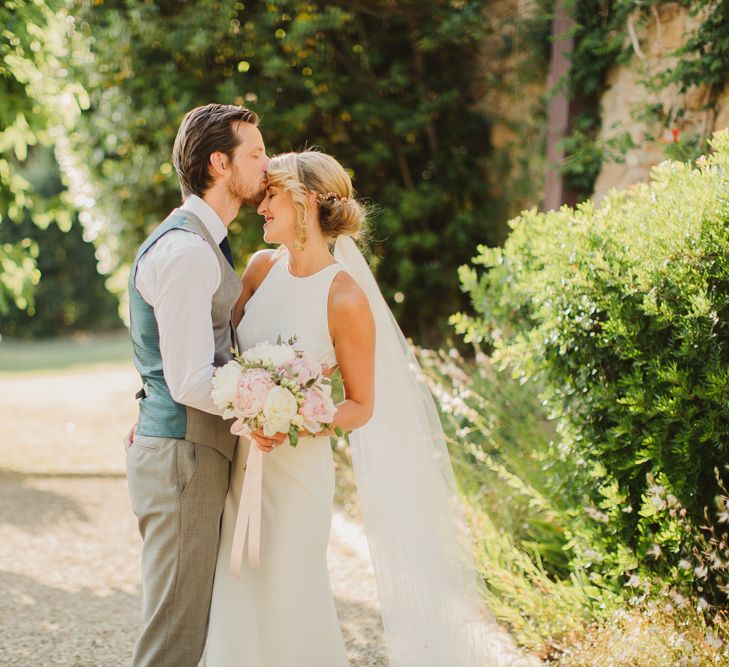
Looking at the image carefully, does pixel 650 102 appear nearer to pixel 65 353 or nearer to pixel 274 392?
pixel 274 392

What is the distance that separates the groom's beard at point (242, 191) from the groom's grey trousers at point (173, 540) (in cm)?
87

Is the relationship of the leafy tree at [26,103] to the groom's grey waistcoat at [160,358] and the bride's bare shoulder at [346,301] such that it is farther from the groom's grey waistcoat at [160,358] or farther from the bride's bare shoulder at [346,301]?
the bride's bare shoulder at [346,301]

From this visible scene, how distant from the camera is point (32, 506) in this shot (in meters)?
6.52

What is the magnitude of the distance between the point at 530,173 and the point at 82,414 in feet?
22.6

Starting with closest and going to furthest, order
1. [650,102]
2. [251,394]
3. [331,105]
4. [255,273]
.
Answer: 1. [251,394]
2. [255,273]
3. [650,102]
4. [331,105]

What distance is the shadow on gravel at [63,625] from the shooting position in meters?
3.86

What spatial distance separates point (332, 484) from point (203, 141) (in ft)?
4.14

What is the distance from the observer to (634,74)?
232 inches

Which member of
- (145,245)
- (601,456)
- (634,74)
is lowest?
(601,456)

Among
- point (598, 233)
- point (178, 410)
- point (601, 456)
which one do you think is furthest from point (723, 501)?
point (178, 410)

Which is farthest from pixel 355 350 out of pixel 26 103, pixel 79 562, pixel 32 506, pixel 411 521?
pixel 32 506

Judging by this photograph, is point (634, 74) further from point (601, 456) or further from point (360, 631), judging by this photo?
point (360, 631)

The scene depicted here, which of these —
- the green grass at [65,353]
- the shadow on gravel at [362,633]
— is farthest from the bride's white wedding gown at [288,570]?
the green grass at [65,353]

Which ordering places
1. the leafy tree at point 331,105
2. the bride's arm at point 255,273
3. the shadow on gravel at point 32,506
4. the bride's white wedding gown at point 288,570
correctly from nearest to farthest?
the bride's white wedding gown at point 288,570 < the bride's arm at point 255,273 < the shadow on gravel at point 32,506 < the leafy tree at point 331,105
